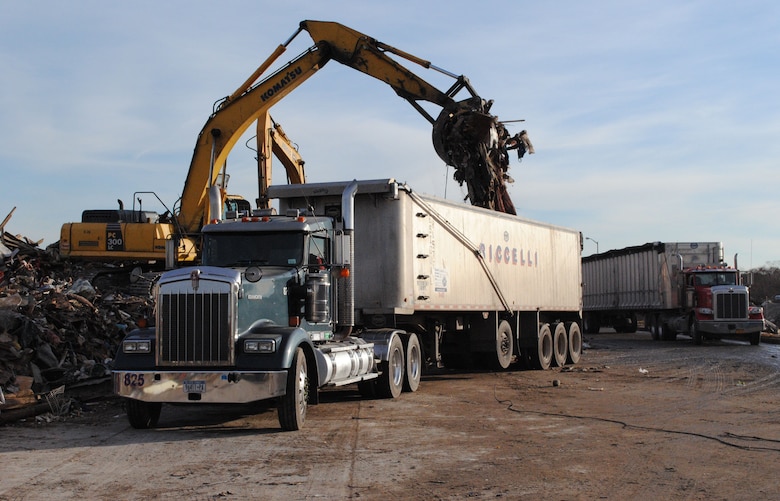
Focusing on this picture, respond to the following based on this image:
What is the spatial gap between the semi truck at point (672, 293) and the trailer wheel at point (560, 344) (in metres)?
12.1

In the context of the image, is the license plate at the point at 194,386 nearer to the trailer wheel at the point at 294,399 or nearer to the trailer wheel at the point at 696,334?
the trailer wheel at the point at 294,399

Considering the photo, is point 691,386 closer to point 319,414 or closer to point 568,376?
point 568,376

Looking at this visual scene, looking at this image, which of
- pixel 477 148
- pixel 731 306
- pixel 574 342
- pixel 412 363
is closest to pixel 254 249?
pixel 412 363

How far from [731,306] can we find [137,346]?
90.0ft

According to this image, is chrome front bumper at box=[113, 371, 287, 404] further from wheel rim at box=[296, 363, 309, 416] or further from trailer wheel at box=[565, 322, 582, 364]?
trailer wheel at box=[565, 322, 582, 364]

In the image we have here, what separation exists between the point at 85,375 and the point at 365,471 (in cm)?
852

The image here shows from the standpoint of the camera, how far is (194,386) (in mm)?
10898

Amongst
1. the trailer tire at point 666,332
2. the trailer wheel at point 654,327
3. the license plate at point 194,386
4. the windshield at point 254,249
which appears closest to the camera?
the license plate at point 194,386

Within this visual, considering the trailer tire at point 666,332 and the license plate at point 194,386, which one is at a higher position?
the license plate at point 194,386

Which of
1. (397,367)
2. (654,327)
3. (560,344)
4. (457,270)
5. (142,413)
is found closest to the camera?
(142,413)

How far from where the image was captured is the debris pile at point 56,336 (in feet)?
46.6

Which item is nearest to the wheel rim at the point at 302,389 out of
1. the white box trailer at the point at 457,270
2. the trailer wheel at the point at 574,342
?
the white box trailer at the point at 457,270

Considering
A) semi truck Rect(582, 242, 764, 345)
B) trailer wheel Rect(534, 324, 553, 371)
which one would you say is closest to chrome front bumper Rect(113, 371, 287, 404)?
trailer wheel Rect(534, 324, 553, 371)

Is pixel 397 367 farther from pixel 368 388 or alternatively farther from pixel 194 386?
pixel 194 386
